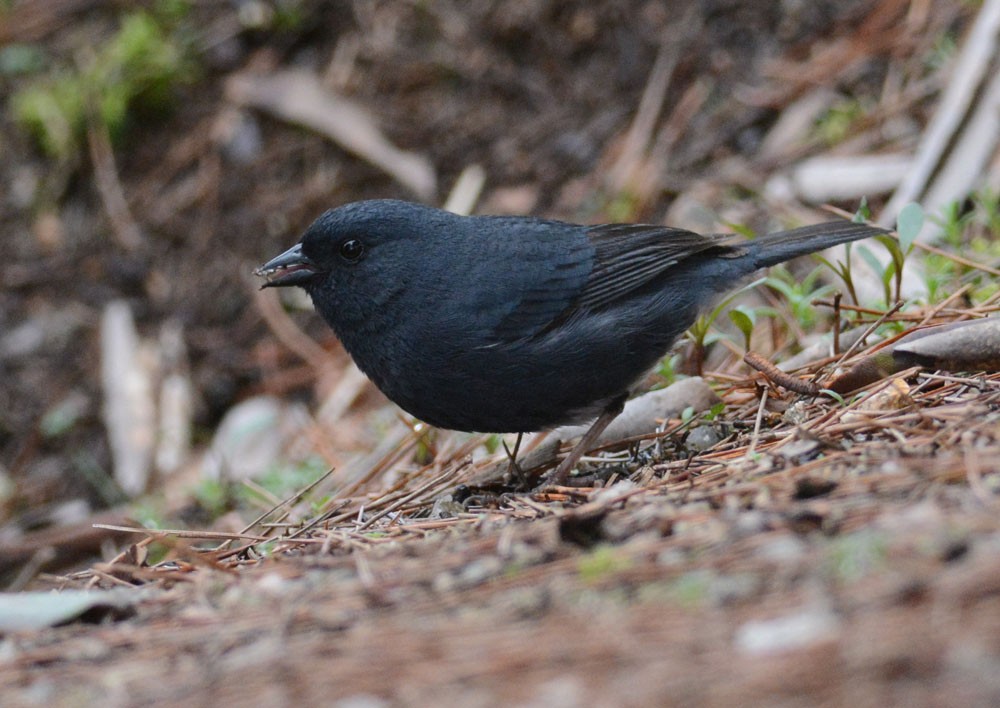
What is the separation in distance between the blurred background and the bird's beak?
1.91 m

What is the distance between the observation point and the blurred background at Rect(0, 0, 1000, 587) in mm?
6500

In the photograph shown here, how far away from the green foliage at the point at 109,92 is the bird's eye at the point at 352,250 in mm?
4017

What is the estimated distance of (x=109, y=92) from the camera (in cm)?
755

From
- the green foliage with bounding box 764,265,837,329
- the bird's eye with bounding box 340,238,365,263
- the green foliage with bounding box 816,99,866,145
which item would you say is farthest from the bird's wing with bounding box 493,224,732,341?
the green foliage with bounding box 816,99,866,145

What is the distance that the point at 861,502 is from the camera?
7.77 ft

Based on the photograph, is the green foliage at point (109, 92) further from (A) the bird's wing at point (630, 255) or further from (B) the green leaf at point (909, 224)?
(B) the green leaf at point (909, 224)

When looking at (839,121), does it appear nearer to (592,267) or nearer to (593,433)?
(592,267)

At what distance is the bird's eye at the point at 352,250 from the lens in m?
4.24

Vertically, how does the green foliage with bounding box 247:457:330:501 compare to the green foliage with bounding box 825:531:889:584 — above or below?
below

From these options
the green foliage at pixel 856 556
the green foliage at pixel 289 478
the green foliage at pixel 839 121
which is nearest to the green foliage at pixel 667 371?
the green foliage at pixel 289 478

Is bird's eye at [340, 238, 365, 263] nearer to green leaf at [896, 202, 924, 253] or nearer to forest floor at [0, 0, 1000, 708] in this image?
forest floor at [0, 0, 1000, 708]

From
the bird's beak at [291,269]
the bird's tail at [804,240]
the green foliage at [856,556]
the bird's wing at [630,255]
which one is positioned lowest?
the green foliage at [856,556]

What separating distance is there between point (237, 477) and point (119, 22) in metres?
3.97

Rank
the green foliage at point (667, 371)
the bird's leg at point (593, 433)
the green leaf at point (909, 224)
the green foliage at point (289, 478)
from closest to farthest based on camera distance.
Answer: the green leaf at point (909, 224)
the bird's leg at point (593, 433)
the green foliage at point (667, 371)
the green foliage at point (289, 478)
